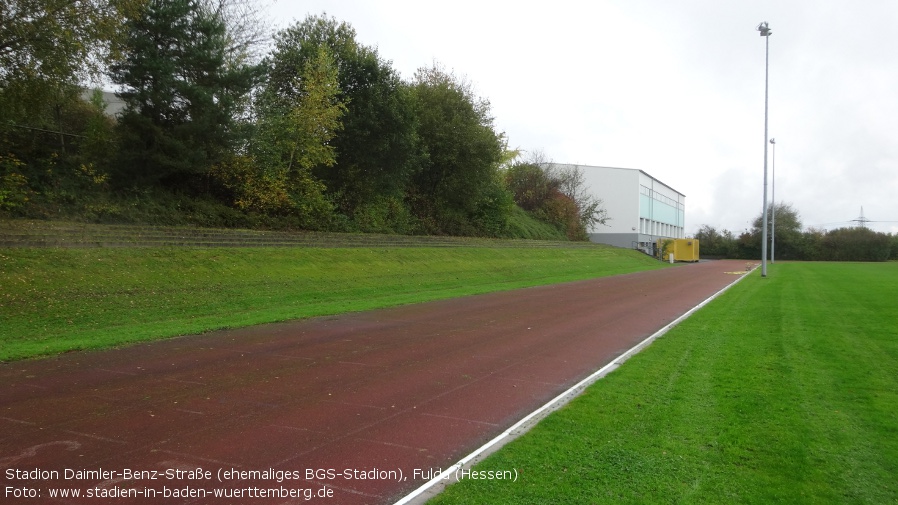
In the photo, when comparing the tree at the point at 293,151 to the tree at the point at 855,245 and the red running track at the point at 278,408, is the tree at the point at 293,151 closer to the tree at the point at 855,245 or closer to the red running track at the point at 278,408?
the red running track at the point at 278,408

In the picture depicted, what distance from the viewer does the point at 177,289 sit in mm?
14352

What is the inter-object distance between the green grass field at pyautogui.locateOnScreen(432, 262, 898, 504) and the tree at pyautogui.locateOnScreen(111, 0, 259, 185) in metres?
16.9

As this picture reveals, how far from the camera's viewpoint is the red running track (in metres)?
4.55

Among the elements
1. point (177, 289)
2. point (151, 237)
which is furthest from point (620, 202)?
point (177, 289)

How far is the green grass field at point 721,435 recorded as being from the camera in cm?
436

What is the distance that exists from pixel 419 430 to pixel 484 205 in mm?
37203

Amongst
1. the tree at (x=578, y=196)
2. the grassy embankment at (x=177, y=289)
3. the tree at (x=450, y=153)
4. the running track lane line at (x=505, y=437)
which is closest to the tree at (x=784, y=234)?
the tree at (x=578, y=196)

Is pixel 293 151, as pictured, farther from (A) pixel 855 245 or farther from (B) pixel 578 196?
(A) pixel 855 245

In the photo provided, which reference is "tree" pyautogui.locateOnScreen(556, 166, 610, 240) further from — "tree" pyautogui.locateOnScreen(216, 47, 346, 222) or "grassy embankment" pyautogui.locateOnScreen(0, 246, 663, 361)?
"tree" pyautogui.locateOnScreen(216, 47, 346, 222)

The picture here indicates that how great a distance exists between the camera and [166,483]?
4.46 meters

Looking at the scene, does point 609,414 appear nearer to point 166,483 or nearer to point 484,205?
point 166,483

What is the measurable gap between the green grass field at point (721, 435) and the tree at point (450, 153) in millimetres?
26232

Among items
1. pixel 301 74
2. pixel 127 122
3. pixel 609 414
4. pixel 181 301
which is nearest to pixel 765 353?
pixel 609 414

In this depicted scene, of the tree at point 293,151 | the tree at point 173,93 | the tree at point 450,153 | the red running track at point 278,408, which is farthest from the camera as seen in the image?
the tree at point 450,153
